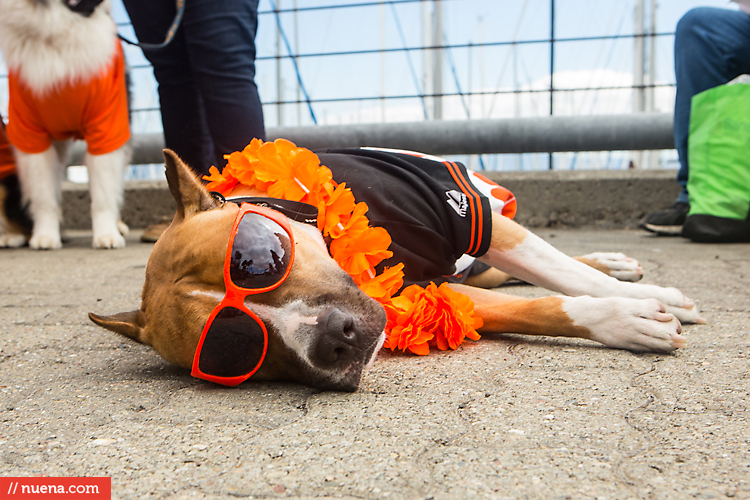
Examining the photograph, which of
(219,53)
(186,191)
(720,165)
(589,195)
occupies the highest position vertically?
(219,53)

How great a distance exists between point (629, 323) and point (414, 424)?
78cm

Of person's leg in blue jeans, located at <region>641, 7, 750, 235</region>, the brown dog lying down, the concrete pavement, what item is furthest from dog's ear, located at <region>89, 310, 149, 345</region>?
person's leg in blue jeans, located at <region>641, 7, 750, 235</region>

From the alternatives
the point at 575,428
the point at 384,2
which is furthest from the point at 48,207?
the point at 575,428

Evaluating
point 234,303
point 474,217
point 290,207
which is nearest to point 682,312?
point 474,217

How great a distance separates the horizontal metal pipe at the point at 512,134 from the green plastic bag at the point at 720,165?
0.81 metres

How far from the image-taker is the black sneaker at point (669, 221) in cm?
420

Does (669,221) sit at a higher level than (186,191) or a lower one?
lower

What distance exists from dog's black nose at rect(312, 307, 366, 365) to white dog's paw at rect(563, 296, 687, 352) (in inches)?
28.0

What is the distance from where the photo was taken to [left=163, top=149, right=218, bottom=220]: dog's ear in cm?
149

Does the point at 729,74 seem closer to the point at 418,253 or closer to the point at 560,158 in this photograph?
the point at 560,158

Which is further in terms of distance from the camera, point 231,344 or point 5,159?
point 5,159

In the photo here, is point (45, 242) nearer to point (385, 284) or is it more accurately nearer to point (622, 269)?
point (385, 284)

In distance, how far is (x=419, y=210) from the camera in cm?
182

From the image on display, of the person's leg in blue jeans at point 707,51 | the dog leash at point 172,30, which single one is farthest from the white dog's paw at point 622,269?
the dog leash at point 172,30
